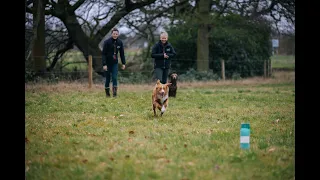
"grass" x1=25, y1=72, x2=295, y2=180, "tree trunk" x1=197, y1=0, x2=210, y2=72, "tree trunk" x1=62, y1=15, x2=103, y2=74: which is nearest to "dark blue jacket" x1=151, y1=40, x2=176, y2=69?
"grass" x1=25, y1=72, x2=295, y2=180

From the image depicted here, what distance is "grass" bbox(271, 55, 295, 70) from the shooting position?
3362 cm

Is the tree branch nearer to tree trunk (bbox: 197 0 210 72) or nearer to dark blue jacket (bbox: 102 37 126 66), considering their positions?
tree trunk (bbox: 197 0 210 72)

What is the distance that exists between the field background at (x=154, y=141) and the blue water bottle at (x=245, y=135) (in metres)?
0.11

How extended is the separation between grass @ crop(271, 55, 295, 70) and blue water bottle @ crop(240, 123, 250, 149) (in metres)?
27.3

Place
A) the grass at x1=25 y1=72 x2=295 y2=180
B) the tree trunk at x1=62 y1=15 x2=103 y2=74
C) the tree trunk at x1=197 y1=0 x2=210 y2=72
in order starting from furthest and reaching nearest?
1. the tree trunk at x1=197 y1=0 x2=210 y2=72
2. the tree trunk at x1=62 y1=15 x2=103 y2=74
3. the grass at x1=25 y1=72 x2=295 y2=180

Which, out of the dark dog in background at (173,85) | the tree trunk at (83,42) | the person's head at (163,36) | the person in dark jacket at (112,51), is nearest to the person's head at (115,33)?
the person in dark jacket at (112,51)

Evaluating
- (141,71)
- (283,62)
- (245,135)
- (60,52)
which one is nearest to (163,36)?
(245,135)

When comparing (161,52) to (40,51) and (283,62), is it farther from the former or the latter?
(283,62)

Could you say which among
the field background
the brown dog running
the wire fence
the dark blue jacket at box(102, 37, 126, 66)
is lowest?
the field background

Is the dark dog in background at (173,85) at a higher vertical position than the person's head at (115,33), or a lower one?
lower

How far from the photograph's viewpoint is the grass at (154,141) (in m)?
5.62

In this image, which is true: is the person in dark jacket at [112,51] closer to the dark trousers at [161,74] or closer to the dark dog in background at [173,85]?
the dark trousers at [161,74]
